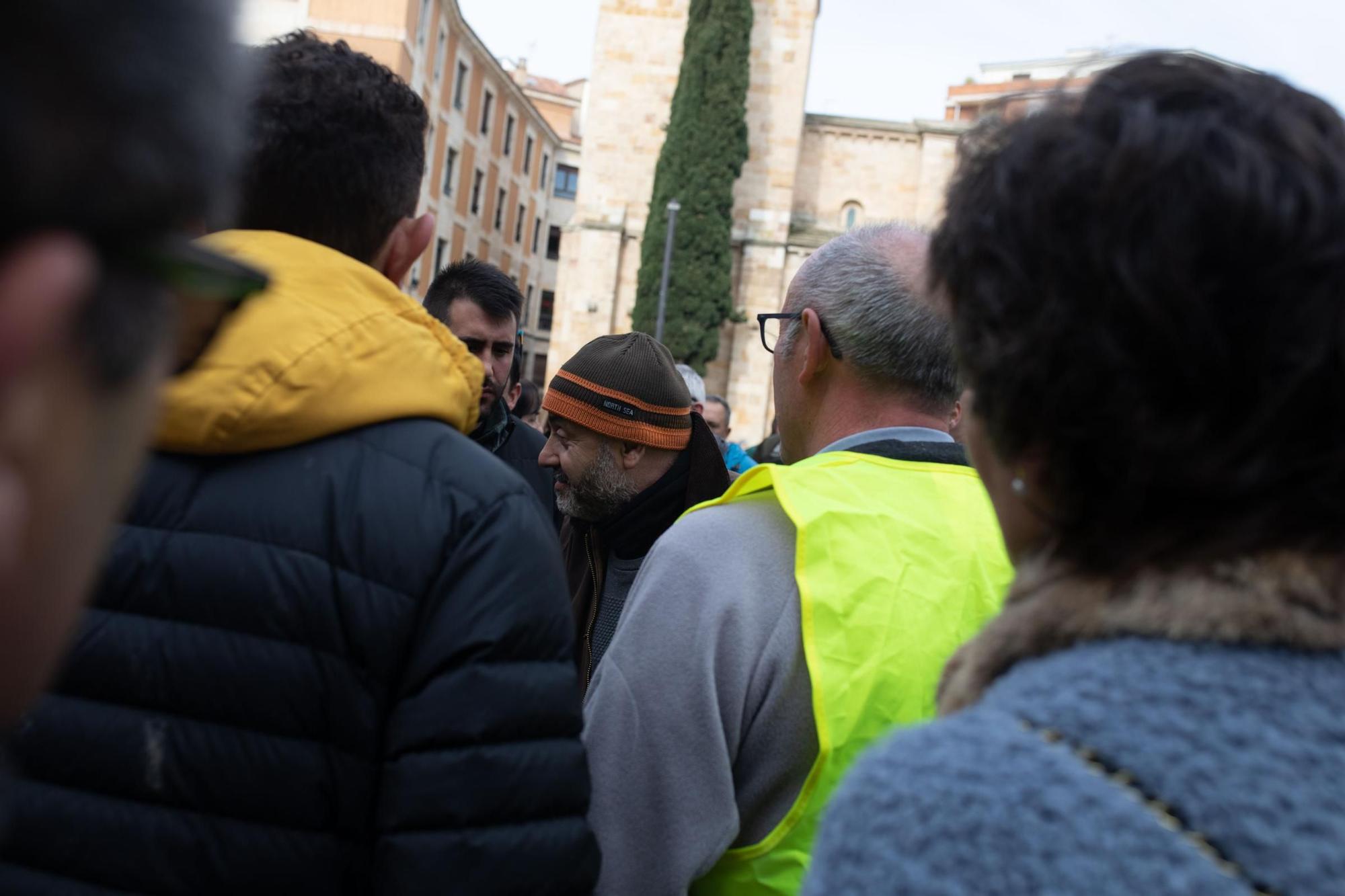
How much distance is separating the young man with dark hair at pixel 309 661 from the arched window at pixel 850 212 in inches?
1207

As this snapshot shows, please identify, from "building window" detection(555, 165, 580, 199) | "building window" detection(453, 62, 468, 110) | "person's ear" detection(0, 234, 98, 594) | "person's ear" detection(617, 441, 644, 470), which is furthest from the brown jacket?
"building window" detection(555, 165, 580, 199)

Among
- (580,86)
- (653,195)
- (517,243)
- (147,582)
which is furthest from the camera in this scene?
(580,86)

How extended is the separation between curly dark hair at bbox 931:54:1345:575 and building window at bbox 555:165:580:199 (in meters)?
51.6

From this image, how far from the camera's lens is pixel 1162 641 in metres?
0.99

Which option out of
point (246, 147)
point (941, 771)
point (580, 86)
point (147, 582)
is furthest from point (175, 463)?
point (580, 86)

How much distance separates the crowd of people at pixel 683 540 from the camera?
2.04 feet

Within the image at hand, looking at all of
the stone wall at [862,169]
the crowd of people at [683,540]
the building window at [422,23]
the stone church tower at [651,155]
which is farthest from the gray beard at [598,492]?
the building window at [422,23]

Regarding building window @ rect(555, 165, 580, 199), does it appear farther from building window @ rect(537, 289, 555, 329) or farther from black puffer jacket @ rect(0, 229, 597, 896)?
black puffer jacket @ rect(0, 229, 597, 896)

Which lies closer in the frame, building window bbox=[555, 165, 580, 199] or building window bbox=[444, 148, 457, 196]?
building window bbox=[444, 148, 457, 196]

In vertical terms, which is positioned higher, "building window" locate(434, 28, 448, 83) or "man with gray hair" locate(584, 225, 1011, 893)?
"building window" locate(434, 28, 448, 83)

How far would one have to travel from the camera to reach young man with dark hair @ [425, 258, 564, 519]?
481cm

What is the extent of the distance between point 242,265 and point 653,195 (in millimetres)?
28872

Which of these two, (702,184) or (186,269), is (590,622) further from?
(702,184)

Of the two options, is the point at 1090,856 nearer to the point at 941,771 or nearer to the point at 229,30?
the point at 941,771
